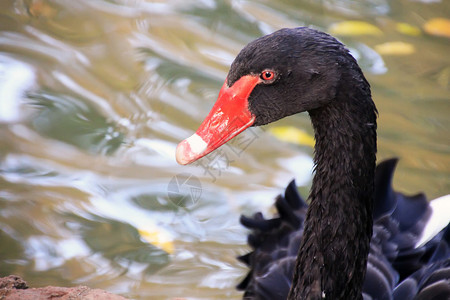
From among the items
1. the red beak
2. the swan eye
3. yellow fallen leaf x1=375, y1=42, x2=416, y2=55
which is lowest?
the red beak

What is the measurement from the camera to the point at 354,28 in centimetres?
381

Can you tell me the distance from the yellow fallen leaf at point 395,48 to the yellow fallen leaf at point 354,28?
0.41 feet

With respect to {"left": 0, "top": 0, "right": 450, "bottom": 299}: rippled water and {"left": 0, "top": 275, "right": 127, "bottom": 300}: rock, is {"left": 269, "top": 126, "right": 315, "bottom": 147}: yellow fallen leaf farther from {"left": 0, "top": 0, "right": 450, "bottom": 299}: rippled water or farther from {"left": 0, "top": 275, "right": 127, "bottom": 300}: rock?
{"left": 0, "top": 275, "right": 127, "bottom": 300}: rock

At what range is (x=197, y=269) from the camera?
2.45 m

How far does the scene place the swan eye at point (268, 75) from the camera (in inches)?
62.6

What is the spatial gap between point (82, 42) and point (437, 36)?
207 centimetres

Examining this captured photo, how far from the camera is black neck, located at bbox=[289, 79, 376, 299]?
1.61 meters

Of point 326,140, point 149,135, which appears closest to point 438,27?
point 149,135

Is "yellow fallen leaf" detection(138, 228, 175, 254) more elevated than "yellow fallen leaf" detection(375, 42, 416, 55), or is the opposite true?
"yellow fallen leaf" detection(375, 42, 416, 55)

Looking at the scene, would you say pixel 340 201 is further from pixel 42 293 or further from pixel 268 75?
pixel 42 293

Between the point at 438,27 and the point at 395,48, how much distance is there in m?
0.38

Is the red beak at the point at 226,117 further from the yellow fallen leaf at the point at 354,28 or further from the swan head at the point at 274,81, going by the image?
the yellow fallen leaf at the point at 354,28

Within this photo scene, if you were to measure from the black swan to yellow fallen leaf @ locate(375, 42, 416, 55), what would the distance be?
184 cm

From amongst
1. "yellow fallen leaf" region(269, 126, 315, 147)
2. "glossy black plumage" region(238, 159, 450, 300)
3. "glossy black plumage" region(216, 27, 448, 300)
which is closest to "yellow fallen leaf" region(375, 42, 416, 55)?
"yellow fallen leaf" region(269, 126, 315, 147)
